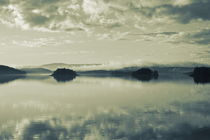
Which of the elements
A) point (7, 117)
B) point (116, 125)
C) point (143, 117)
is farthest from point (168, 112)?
point (7, 117)

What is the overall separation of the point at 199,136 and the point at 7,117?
2211 cm

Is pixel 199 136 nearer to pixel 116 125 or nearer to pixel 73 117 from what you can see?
pixel 116 125

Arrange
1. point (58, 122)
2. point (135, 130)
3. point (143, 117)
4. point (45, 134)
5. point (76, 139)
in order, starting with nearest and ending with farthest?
point (76, 139), point (45, 134), point (135, 130), point (58, 122), point (143, 117)

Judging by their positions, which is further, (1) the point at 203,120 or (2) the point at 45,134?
(1) the point at 203,120

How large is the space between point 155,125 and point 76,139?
29.9 ft

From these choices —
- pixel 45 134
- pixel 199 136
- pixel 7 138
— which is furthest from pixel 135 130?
pixel 7 138

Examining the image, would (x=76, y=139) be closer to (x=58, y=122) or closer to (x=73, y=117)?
(x=58, y=122)

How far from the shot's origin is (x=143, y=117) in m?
29.8

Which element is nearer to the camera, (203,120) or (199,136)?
(199,136)

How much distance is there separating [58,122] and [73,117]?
330 cm

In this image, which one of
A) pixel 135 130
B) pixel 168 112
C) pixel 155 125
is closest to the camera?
pixel 135 130

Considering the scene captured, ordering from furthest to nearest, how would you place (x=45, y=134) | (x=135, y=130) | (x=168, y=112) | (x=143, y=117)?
(x=168, y=112), (x=143, y=117), (x=135, y=130), (x=45, y=134)

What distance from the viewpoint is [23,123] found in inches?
1054

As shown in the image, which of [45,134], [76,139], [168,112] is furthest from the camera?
[168,112]
